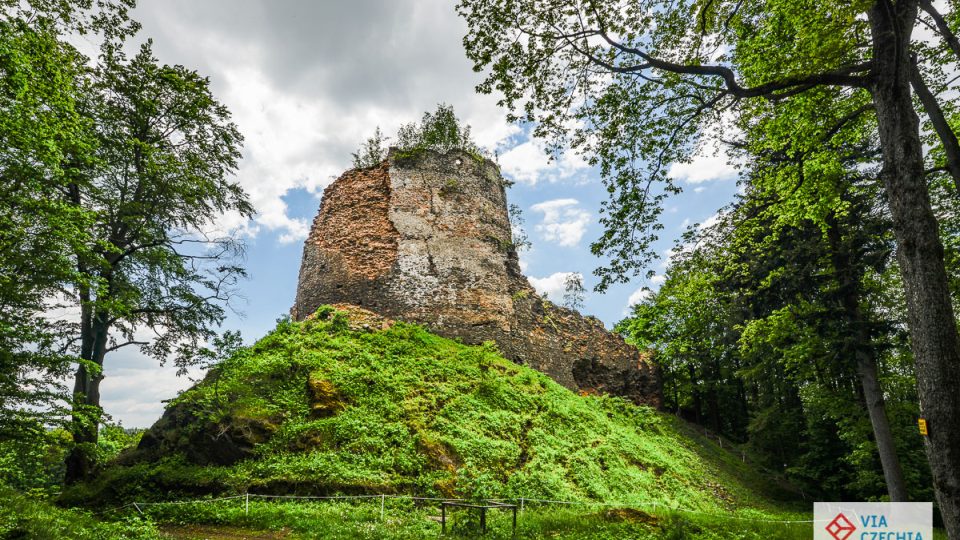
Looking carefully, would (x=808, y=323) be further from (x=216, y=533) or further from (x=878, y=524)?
(x=216, y=533)

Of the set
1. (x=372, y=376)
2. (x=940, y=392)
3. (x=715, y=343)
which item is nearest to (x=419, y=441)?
(x=372, y=376)

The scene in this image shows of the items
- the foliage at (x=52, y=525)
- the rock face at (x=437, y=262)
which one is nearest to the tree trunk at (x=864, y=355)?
the rock face at (x=437, y=262)

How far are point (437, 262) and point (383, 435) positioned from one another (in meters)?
7.34

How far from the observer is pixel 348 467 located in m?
8.46

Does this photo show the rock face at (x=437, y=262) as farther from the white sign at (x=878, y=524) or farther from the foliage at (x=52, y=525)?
the foliage at (x=52, y=525)

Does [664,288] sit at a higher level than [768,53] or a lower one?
lower

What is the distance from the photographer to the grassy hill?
8.52 meters

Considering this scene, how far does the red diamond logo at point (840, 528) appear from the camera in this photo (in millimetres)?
7615

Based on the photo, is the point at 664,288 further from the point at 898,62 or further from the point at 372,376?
the point at 372,376

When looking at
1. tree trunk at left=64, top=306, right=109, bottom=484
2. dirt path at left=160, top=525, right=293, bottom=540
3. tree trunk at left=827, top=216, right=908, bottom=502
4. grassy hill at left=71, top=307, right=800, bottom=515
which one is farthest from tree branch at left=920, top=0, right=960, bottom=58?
tree trunk at left=64, top=306, right=109, bottom=484

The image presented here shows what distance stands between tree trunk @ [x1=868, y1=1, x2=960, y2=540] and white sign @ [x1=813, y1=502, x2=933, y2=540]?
11.4ft

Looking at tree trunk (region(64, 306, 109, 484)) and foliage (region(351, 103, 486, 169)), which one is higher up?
foliage (region(351, 103, 486, 169))

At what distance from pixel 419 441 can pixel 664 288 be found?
18.7ft

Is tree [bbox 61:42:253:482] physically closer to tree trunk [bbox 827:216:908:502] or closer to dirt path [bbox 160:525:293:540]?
dirt path [bbox 160:525:293:540]
